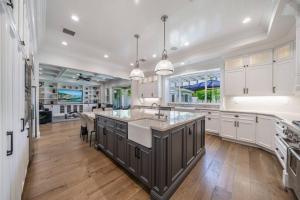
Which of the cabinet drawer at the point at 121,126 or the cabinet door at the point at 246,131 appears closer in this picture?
the cabinet drawer at the point at 121,126

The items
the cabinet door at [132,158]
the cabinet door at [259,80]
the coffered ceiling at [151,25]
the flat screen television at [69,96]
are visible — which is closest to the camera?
the cabinet door at [132,158]

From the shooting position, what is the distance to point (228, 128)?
3.69 m

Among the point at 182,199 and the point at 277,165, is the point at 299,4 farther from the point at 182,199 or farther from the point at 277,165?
the point at 182,199

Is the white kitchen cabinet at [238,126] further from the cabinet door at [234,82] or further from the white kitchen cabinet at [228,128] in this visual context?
the cabinet door at [234,82]

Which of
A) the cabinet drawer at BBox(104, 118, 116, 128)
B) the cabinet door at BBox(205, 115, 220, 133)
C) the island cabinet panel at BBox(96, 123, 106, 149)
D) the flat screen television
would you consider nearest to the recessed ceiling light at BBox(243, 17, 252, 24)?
the cabinet door at BBox(205, 115, 220, 133)

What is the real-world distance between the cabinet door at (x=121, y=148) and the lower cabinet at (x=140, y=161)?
0.14m

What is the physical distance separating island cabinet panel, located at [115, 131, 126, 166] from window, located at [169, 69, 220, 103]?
13.4 ft

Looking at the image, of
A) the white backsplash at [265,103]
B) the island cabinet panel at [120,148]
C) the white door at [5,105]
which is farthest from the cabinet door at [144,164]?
the white backsplash at [265,103]

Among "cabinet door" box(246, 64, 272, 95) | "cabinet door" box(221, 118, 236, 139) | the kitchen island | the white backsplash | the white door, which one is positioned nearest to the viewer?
the white door

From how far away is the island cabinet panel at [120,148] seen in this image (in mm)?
2178

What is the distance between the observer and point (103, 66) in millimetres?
5656

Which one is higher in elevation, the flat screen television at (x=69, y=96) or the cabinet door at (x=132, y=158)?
the flat screen television at (x=69, y=96)

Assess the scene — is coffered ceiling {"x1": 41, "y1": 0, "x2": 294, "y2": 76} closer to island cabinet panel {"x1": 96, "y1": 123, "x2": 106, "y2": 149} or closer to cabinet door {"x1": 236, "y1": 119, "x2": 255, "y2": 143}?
cabinet door {"x1": 236, "y1": 119, "x2": 255, "y2": 143}

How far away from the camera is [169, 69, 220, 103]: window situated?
490 centimetres
